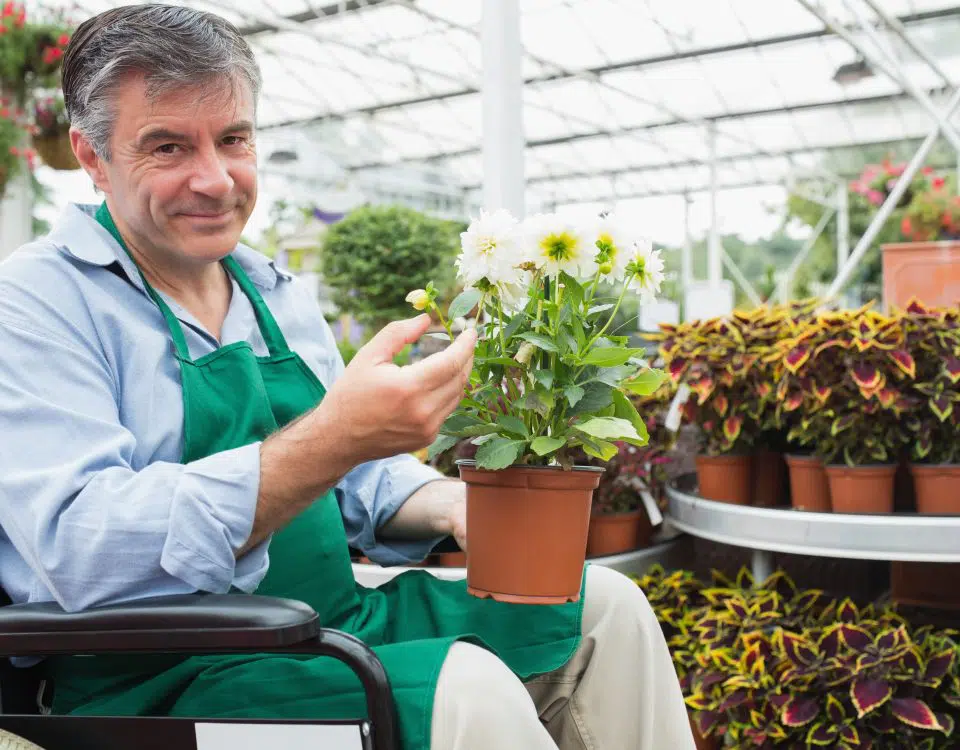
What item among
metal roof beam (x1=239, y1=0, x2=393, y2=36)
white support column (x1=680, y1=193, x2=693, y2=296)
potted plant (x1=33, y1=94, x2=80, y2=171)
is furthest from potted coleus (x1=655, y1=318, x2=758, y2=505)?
white support column (x1=680, y1=193, x2=693, y2=296)

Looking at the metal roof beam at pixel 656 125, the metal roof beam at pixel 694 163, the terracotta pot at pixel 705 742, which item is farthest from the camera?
the metal roof beam at pixel 694 163

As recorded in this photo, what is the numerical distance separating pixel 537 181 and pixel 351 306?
49.0 ft

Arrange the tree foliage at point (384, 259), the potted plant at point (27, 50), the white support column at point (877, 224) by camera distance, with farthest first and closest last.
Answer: the tree foliage at point (384, 259)
the white support column at point (877, 224)
the potted plant at point (27, 50)

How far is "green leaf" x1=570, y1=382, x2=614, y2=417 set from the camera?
3.71ft

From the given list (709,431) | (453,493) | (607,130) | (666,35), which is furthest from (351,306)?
(607,130)

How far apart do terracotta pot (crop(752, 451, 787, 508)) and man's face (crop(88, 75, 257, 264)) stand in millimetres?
1687

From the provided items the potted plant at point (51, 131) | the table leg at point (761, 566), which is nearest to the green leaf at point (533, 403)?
the table leg at point (761, 566)

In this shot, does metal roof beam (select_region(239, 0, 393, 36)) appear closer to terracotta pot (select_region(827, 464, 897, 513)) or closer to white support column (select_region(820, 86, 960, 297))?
white support column (select_region(820, 86, 960, 297))

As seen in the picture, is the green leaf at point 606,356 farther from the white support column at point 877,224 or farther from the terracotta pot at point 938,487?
the white support column at point 877,224

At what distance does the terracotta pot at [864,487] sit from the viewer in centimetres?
220

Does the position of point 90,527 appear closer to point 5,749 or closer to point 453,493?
point 5,749

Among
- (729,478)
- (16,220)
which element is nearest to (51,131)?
(16,220)

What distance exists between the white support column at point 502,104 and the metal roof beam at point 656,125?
39.8 ft

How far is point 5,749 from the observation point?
3.10 feet
